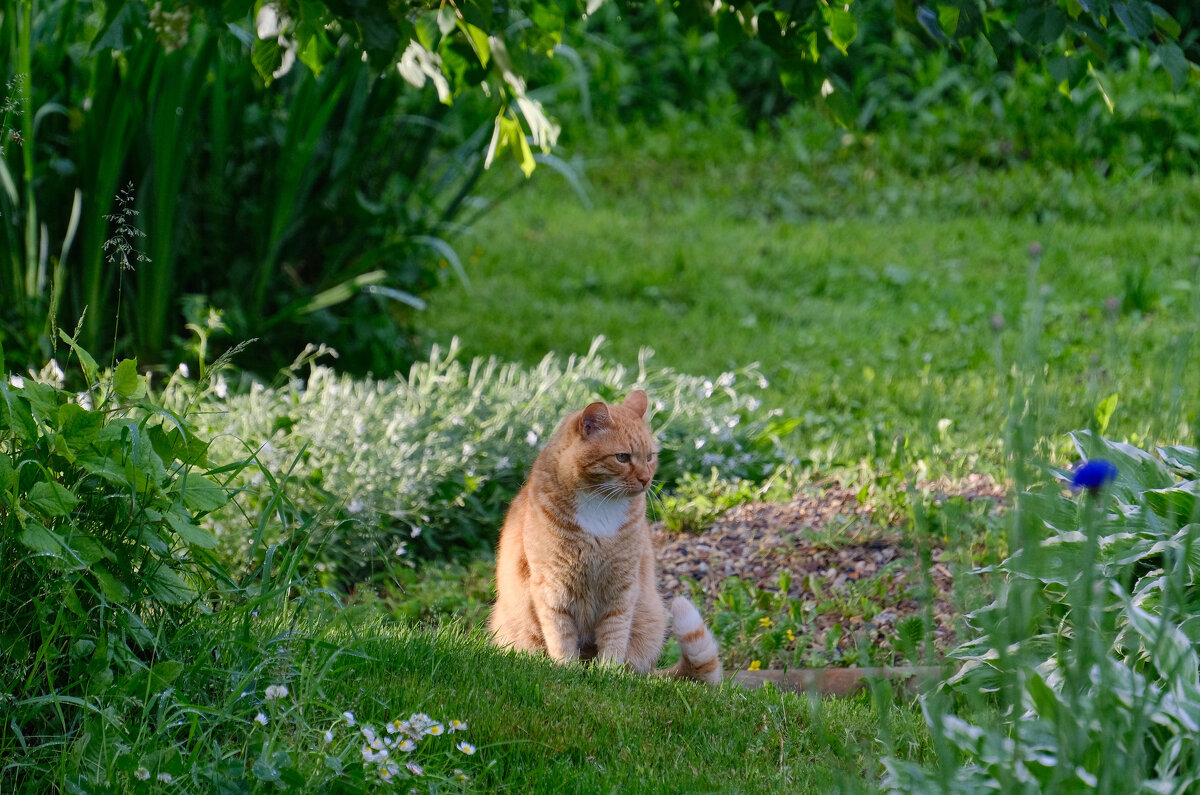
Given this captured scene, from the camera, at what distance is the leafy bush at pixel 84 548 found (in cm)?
235

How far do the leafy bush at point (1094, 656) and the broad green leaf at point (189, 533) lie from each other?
143 centimetres

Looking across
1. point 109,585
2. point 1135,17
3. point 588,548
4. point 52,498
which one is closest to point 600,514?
point 588,548

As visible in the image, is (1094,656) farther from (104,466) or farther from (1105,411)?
(1105,411)

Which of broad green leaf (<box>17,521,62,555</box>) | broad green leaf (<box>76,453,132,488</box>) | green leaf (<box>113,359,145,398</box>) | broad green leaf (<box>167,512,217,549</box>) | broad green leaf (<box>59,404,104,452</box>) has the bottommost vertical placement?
broad green leaf (<box>167,512,217,549</box>)

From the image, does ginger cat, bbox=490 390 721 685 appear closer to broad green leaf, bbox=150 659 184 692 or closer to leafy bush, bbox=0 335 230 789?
leafy bush, bbox=0 335 230 789

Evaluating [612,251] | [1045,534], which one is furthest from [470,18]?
[612,251]

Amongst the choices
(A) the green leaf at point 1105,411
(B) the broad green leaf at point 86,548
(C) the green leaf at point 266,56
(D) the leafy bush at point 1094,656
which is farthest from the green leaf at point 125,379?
(A) the green leaf at point 1105,411

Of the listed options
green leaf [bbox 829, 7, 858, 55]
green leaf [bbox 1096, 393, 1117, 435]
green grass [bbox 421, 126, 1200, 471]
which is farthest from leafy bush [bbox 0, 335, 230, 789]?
green grass [bbox 421, 126, 1200, 471]

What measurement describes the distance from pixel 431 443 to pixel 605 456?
148 centimetres

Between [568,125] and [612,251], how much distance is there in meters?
3.28

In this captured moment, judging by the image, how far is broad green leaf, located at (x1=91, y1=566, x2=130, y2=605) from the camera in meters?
2.39

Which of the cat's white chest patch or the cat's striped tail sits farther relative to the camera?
the cat's white chest patch

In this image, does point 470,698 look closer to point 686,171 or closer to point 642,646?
point 642,646

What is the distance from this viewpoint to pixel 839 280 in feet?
27.1
